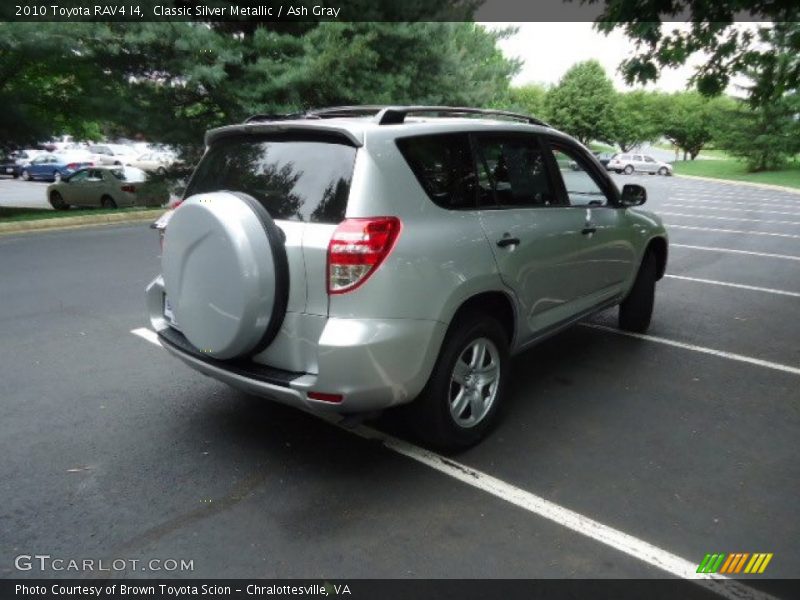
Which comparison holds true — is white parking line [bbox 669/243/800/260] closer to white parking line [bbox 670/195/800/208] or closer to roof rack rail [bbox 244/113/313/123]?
roof rack rail [bbox 244/113/313/123]

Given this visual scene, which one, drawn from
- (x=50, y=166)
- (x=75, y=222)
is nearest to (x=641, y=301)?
(x=75, y=222)

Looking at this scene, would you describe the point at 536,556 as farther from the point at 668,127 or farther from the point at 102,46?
the point at 668,127

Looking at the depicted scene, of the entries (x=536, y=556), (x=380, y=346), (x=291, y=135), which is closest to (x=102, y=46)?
(x=291, y=135)

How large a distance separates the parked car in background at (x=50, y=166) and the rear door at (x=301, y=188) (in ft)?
96.7

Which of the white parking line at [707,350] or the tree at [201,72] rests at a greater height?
the tree at [201,72]

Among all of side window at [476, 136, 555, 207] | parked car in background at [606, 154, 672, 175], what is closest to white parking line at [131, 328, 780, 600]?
side window at [476, 136, 555, 207]

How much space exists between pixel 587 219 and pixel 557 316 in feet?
2.46

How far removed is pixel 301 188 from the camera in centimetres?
313

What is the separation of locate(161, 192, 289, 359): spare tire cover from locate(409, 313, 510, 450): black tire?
2.86 feet

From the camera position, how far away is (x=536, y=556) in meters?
2.68

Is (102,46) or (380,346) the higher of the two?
(102,46)

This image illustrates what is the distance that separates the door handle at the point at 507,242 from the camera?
352cm

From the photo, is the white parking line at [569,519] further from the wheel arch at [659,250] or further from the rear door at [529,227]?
the wheel arch at [659,250]
